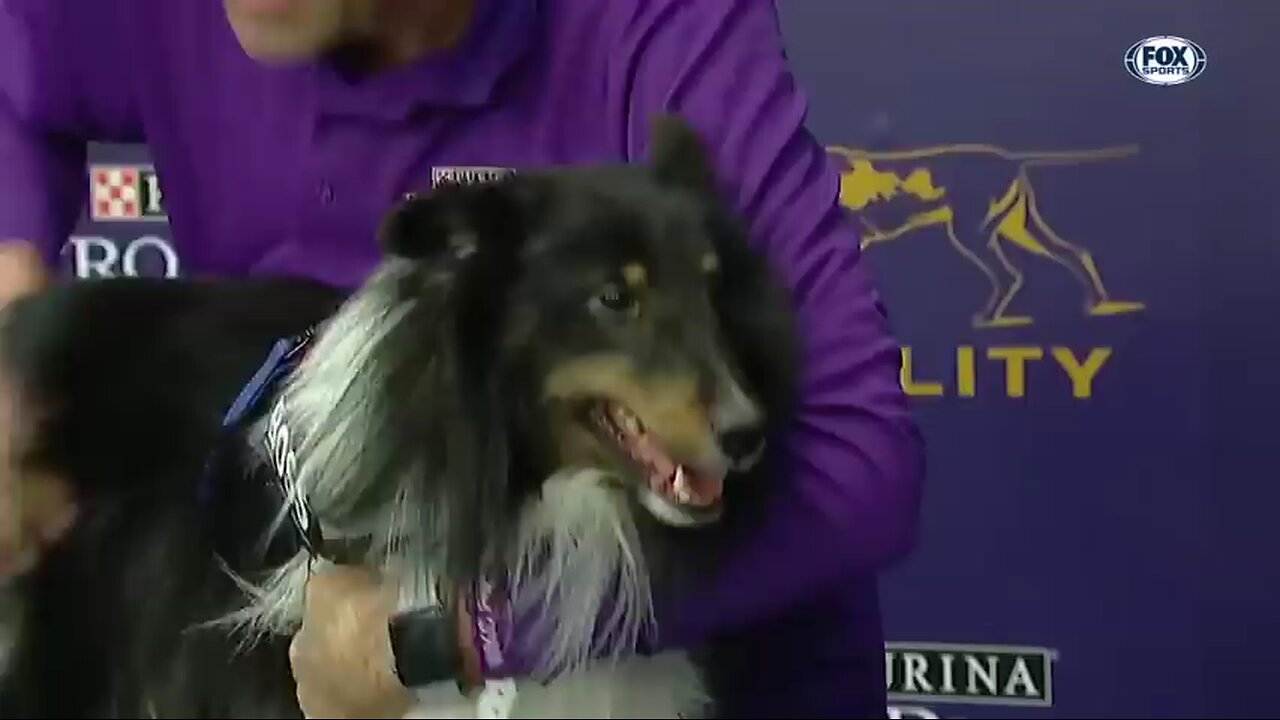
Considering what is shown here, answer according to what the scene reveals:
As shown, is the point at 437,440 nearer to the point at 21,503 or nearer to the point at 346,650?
the point at 346,650

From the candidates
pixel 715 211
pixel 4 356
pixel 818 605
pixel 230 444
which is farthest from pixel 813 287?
pixel 4 356

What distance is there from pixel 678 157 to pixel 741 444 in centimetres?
13

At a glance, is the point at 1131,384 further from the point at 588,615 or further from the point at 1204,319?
the point at 588,615

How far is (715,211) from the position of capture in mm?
662

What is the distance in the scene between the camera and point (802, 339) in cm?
68

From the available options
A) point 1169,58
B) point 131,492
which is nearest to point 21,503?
point 131,492

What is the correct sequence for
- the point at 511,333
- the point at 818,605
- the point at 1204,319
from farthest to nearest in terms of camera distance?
the point at 1204,319 → the point at 818,605 → the point at 511,333

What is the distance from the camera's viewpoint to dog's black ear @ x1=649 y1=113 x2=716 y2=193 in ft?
2.15

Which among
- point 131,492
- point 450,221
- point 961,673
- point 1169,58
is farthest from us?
point 961,673

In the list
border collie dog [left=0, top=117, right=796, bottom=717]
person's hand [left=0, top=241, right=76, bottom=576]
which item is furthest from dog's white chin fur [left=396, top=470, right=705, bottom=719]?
person's hand [left=0, top=241, right=76, bottom=576]

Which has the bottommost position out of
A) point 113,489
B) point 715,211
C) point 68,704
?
point 68,704

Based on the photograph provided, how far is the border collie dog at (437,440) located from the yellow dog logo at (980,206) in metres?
0.35

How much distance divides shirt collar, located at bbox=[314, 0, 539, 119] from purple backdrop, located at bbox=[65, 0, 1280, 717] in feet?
1.07

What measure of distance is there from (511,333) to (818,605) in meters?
0.23
